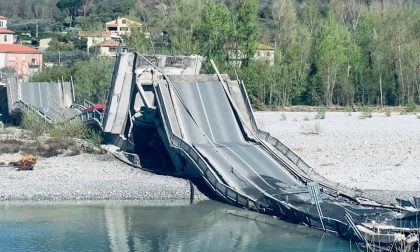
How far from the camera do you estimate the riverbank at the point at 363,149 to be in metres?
25.5

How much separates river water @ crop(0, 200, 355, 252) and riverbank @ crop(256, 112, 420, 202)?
3.91m

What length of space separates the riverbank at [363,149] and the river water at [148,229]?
3.91 meters

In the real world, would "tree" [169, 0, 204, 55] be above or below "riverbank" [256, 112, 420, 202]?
above

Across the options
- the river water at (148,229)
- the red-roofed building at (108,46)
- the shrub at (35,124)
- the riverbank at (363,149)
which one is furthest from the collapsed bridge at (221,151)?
the red-roofed building at (108,46)

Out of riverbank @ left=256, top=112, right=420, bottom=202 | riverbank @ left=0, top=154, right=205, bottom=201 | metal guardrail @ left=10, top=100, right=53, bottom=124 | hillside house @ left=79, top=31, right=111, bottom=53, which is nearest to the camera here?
riverbank @ left=0, top=154, right=205, bottom=201

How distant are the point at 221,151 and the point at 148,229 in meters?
5.15

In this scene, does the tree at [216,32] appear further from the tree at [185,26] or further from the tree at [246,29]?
the tree at [185,26]

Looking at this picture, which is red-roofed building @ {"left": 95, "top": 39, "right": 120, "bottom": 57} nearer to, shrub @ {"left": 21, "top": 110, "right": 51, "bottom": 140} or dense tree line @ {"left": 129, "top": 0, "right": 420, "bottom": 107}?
dense tree line @ {"left": 129, "top": 0, "right": 420, "bottom": 107}

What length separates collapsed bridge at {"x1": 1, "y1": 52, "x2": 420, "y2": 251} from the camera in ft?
67.5

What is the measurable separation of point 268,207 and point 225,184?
71.7 inches

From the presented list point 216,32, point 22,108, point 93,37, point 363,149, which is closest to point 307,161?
point 363,149

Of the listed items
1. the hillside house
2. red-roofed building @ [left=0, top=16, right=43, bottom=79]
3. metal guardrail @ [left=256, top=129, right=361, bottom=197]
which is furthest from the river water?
the hillside house

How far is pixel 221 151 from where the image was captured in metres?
26.4

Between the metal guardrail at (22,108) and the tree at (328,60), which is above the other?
the tree at (328,60)
